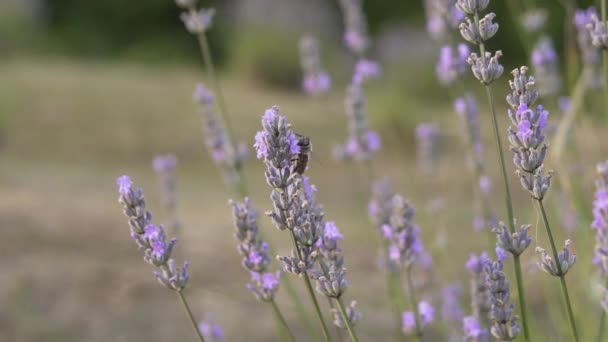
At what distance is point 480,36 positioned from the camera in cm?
105

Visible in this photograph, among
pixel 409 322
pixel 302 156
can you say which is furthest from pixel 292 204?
pixel 409 322

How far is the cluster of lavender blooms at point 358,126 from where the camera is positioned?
195 cm

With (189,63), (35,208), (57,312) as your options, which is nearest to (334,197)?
(35,208)

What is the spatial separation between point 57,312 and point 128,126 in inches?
153

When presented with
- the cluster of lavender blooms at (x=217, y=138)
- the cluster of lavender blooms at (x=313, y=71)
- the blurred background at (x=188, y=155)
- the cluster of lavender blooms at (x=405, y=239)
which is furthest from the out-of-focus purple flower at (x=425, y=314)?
the cluster of lavender blooms at (x=313, y=71)

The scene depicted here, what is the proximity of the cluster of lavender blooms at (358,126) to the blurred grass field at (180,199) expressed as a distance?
0.51ft

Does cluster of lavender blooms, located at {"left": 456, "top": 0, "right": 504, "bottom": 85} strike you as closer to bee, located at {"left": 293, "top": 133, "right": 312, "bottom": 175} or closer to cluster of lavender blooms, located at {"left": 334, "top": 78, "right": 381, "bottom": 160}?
bee, located at {"left": 293, "top": 133, "right": 312, "bottom": 175}

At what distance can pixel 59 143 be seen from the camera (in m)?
6.00

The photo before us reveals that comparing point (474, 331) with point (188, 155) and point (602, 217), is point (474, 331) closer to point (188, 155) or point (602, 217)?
point (602, 217)

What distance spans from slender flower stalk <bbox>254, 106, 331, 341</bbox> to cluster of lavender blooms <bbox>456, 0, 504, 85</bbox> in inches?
11.3

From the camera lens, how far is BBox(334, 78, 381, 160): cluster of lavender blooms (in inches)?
76.9

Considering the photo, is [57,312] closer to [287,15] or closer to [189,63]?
[189,63]

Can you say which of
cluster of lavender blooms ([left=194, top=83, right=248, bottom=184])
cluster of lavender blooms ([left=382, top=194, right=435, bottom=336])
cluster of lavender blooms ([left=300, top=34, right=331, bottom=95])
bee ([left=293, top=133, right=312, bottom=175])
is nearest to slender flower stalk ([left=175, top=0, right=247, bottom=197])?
cluster of lavender blooms ([left=194, top=83, right=248, bottom=184])

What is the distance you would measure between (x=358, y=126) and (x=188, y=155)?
172 inches
